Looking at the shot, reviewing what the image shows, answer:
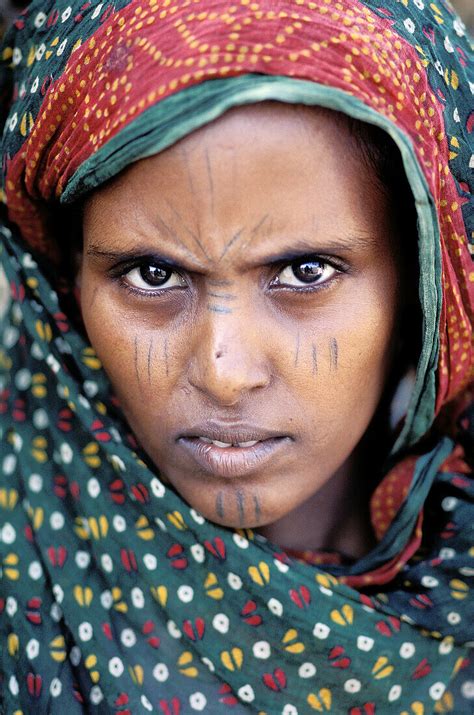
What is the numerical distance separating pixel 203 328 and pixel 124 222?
0.18 meters

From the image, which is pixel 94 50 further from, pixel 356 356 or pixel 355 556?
pixel 355 556

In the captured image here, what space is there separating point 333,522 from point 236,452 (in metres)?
0.45

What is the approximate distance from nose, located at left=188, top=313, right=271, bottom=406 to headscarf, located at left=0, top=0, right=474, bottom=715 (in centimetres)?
25

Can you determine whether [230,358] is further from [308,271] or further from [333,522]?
[333,522]

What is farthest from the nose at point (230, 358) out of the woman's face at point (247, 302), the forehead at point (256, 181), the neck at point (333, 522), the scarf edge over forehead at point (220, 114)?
the neck at point (333, 522)

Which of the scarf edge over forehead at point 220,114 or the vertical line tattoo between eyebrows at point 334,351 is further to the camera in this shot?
the vertical line tattoo between eyebrows at point 334,351

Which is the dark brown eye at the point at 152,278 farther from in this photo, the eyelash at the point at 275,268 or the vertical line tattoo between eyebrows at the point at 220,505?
the vertical line tattoo between eyebrows at the point at 220,505

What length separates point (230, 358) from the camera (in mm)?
1110

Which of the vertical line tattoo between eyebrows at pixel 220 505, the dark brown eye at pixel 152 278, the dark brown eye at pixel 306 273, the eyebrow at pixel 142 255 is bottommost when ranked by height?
the vertical line tattoo between eyebrows at pixel 220 505

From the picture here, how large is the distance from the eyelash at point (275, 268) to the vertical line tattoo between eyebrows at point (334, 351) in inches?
3.1

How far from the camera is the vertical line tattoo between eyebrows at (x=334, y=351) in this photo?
3.89 feet

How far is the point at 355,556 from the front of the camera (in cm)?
158

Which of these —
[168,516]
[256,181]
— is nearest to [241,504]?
[168,516]

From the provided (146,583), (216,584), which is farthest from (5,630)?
(216,584)
